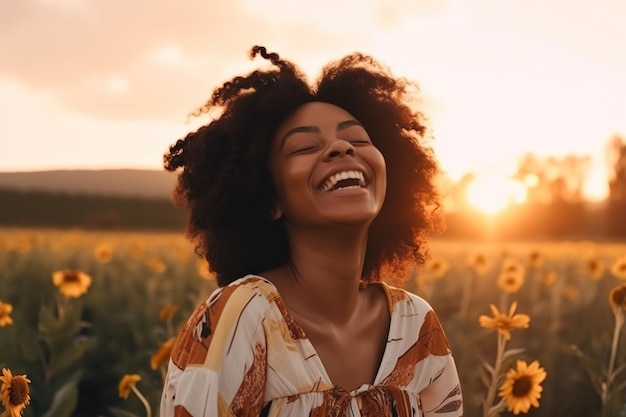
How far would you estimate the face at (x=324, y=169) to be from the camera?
2123 mm

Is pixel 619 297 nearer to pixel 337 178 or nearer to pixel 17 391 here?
pixel 337 178

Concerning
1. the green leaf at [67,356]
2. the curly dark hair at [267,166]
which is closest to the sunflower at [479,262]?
the green leaf at [67,356]

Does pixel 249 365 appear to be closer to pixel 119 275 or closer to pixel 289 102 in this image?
pixel 289 102

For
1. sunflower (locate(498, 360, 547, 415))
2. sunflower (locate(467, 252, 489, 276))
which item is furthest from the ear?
sunflower (locate(467, 252, 489, 276))

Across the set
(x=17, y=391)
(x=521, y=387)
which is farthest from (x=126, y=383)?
(x=521, y=387)

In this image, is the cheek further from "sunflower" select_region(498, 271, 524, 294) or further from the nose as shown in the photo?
"sunflower" select_region(498, 271, 524, 294)

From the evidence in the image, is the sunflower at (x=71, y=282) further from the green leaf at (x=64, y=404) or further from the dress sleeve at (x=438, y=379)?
the dress sleeve at (x=438, y=379)

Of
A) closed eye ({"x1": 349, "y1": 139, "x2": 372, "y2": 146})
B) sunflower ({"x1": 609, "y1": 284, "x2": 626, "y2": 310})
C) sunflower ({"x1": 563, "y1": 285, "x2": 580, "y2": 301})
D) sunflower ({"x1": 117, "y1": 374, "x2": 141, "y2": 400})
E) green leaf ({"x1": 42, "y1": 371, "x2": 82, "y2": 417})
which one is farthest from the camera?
sunflower ({"x1": 563, "y1": 285, "x2": 580, "y2": 301})

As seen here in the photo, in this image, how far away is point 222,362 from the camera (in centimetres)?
188

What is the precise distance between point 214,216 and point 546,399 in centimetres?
313

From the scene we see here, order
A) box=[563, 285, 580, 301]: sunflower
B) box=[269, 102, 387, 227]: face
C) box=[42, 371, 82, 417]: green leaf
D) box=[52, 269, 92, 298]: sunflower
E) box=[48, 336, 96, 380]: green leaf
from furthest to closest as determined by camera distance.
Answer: box=[563, 285, 580, 301]: sunflower, box=[52, 269, 92, 298]: sunflower, box=[48, 336, 96, 380]: green leaf, box=[42, 371, 82, 417]: green leaf, box=[269, 102, 387, 227]: face

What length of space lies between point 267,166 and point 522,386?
1.12 metres

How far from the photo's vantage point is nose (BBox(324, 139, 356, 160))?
7.04 ft

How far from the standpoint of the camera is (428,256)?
2668 mm
